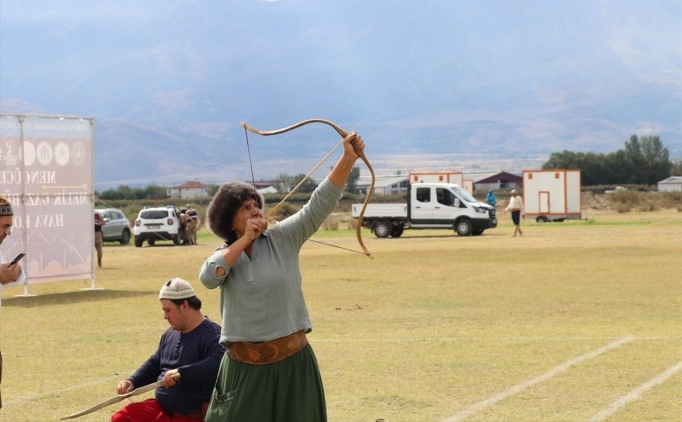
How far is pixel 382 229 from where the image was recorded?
41.4 m

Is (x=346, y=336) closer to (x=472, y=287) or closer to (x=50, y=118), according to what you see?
(x=472, y=287)

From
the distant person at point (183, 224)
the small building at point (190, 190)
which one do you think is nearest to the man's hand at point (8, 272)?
the distant person at point (183, 224)

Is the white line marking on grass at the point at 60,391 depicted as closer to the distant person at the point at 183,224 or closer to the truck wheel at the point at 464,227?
the distant person at the point at 183,224

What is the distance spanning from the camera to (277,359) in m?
5.12

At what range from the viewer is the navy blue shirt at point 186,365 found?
6.41 metres

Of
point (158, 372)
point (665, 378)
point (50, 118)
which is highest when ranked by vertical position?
point (50, 118)

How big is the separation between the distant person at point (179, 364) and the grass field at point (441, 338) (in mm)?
2316

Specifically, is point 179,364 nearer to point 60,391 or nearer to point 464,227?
point 60,391

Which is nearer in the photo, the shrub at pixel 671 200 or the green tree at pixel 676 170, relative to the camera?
the shrub at pixel 671 200

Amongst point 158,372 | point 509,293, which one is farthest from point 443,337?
point 158,372

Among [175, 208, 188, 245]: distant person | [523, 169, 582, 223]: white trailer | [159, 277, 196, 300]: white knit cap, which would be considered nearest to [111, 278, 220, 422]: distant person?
[159, 277, 196, 300]: white knit cap

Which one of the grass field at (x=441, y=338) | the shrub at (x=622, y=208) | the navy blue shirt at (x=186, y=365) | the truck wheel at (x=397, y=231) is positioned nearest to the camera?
the navy blue shirt at (x=186, y=365)

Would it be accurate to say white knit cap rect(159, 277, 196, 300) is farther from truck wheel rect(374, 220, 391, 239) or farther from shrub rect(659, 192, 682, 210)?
shrub rect(659, 192, 682, 210)

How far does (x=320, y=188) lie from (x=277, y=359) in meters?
0.83
